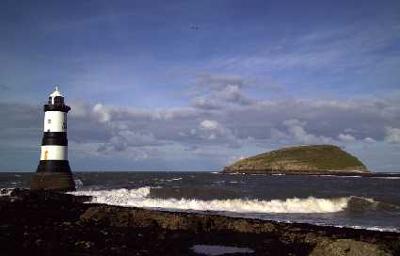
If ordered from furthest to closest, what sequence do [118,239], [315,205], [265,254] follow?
[315,205] → [118,239] → [265,254]

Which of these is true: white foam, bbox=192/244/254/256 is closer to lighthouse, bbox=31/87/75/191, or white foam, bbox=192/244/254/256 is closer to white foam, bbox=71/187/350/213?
white foam, bbox=71/187/350/213

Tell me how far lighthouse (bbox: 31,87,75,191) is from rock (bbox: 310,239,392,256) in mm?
21388

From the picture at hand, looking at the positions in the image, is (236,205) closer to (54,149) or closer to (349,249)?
(54,149)

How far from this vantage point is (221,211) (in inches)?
952

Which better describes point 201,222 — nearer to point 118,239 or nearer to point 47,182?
point 118,239

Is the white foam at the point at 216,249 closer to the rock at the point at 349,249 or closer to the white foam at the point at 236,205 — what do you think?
the rock at the point at 349,249

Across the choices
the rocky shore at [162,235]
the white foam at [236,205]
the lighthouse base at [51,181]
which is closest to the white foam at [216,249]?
the rocky shore at [162,235]

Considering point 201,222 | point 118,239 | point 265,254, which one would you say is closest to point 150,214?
point 201,222

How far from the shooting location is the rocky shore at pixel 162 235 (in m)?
11.3

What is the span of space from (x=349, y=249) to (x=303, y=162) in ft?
490

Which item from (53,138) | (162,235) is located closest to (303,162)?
(53,138)

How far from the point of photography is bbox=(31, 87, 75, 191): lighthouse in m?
28.7

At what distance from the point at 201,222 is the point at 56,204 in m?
7.61

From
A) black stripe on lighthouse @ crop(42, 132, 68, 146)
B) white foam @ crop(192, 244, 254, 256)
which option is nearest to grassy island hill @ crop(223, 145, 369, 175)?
black stripe on lighthouse @ crop(42, 132, 68, 146)
